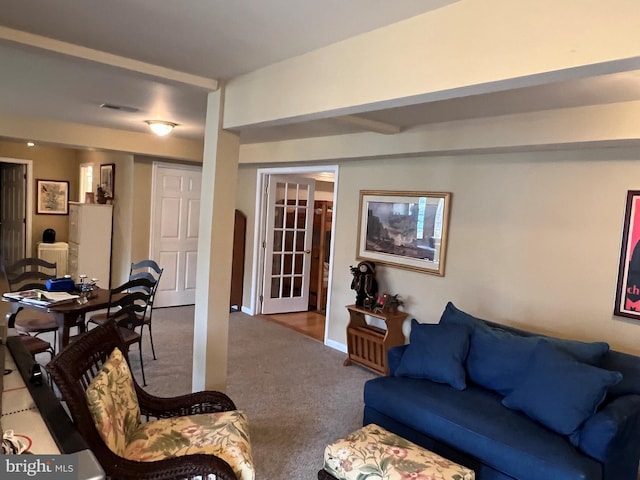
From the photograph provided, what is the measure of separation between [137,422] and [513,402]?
6.59 feet

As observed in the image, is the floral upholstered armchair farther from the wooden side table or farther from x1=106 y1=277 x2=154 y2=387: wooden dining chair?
the wooden side table

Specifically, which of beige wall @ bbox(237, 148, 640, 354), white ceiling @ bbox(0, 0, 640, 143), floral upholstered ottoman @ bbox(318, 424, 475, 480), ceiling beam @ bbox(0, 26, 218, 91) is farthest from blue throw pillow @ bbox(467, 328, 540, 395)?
ceiling beam @ bbox(0, 26, 218, 91)

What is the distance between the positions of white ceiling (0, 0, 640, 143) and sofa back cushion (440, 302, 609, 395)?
1.48 metres

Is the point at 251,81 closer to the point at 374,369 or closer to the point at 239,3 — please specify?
the point at 239,3

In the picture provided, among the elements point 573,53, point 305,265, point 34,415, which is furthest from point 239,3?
point 305,265

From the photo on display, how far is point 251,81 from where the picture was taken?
2.73 m

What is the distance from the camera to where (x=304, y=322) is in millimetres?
5973

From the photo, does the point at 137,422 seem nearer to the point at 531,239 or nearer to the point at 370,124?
the point at 370,124

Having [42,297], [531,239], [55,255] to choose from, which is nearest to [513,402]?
[531,239]

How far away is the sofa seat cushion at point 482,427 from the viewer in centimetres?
212

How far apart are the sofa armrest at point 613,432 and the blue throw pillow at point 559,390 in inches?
2.4

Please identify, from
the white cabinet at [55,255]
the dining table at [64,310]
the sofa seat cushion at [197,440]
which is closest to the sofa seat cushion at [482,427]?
the sofa seat cushion at [197,440]

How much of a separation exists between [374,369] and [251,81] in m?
2.78

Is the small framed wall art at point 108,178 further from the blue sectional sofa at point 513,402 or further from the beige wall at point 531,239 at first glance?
the blue sectional sofa at point 513,402
